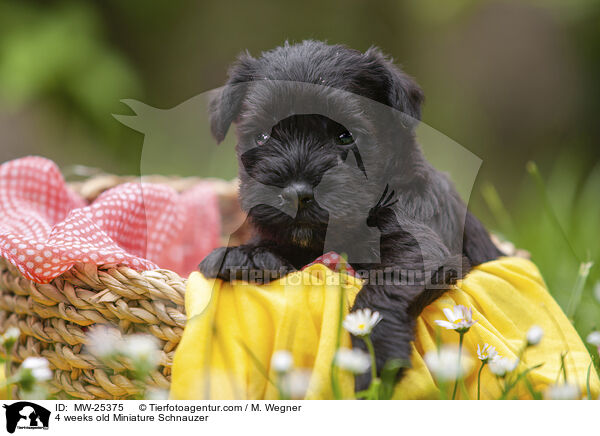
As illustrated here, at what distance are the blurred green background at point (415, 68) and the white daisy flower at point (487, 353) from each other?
5.96 ft

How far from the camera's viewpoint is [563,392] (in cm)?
131

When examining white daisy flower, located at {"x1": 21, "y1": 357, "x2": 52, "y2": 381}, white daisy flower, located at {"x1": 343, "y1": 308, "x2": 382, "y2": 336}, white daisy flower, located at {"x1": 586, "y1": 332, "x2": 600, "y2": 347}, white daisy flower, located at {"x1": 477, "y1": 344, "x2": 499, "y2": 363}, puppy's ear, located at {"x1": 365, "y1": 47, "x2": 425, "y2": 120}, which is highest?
puppy's ear, located at {"x1": 365, "y1": 47, "x2": 425, "y2": 120}

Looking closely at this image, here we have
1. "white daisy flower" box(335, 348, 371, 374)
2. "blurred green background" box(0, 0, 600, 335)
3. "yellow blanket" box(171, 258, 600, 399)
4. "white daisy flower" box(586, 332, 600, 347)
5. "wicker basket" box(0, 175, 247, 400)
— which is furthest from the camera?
"blurred green background" box(0, 0, 600, 335)

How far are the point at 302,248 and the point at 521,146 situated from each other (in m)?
2.87

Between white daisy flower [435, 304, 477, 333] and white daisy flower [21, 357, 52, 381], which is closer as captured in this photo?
white daisy flower [435, 304, 477, 333]

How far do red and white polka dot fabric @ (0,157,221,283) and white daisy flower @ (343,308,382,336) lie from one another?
2.28 ft

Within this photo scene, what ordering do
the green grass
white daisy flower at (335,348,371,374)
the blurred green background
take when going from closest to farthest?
1. white daisy flower at (335,348,371,374)
2. the green grass
3. the blurred green background

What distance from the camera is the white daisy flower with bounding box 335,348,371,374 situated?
49.8 inches

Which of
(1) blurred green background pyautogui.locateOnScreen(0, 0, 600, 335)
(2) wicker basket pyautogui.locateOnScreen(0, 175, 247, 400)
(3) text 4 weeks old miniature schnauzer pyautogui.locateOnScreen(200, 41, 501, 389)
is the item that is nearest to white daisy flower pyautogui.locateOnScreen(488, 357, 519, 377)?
(3) text 4 weeks old miniature schnauzer pyautogui.locateOnScreen(200, 41, 501, 389)

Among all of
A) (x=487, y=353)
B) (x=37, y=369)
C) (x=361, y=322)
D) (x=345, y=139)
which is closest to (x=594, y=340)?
(x=487, y=353)

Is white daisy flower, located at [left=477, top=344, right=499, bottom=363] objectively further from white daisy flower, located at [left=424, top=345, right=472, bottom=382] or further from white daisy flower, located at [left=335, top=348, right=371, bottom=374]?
white daisy flower, located at [left=335, top=348, right=371, bottom=374]

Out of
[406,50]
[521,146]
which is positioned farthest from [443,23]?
[521,146]

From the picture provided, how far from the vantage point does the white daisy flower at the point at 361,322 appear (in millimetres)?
1294

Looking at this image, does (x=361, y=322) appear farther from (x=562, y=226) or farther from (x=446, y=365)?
(x=562, y=226)
